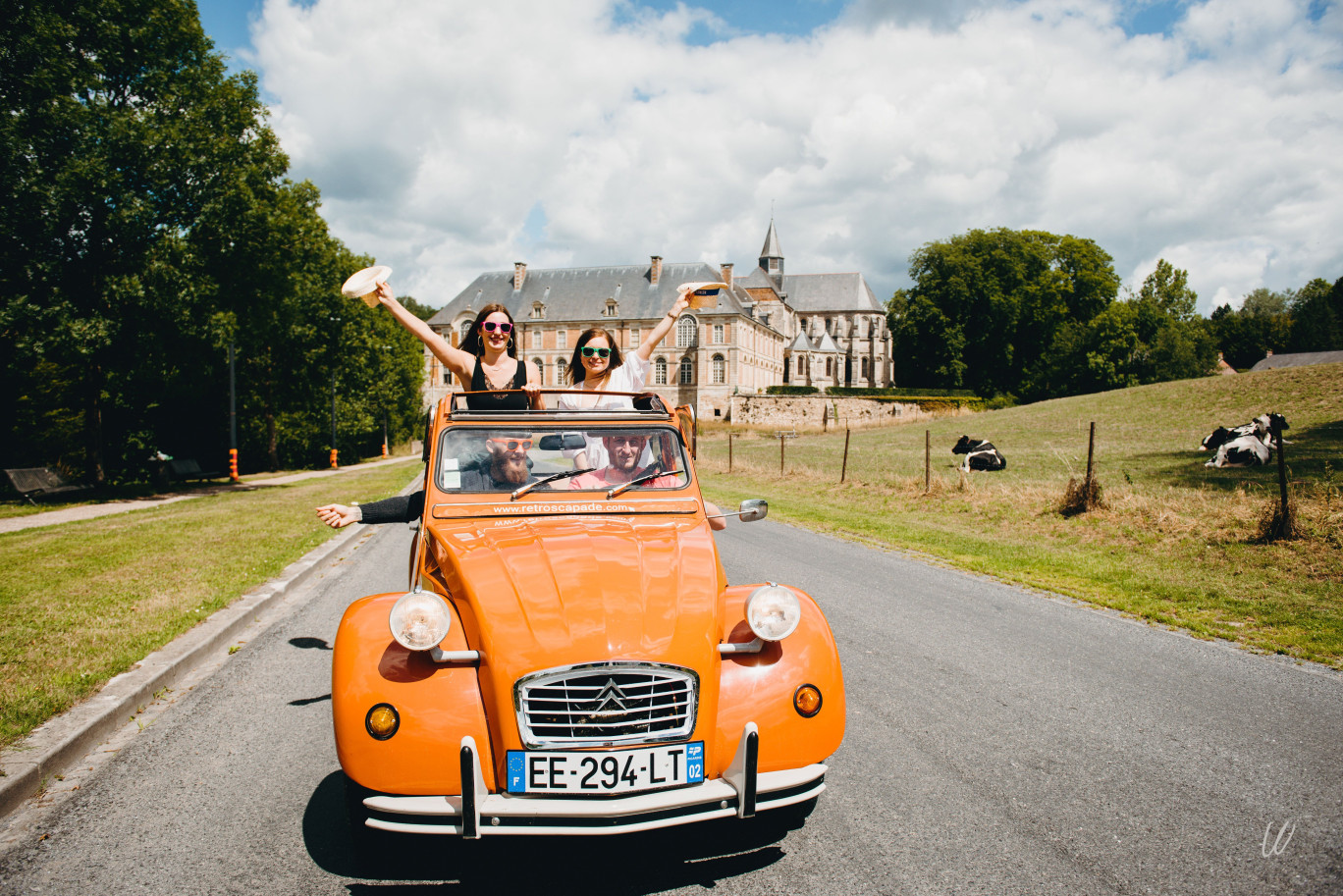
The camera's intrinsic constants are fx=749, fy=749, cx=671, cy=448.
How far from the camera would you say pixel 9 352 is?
20.1m

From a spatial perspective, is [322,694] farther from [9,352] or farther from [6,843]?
[9,352]

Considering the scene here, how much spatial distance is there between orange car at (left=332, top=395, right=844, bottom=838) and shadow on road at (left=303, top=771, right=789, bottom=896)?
226mm

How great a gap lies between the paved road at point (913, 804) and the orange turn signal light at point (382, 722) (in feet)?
1.96

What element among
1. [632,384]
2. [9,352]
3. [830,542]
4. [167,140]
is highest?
[167,140]

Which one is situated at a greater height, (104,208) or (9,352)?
(104,208)

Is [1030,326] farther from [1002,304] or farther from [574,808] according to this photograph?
[574,808]

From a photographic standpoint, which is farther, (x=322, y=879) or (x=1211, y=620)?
(x=1211, y=620)

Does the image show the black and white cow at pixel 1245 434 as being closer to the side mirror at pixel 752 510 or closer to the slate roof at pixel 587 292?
the side mirror at pixel 752 510

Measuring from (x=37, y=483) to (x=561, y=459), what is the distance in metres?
20.0

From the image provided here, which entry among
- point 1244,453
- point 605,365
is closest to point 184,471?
point 605,365

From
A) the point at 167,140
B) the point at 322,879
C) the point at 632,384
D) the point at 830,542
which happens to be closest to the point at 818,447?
the point at 830,542

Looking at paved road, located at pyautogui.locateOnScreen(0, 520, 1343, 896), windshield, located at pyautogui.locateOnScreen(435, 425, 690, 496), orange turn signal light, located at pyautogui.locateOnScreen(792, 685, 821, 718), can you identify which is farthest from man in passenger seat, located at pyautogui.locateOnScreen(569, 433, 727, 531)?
paved road, located at pyautogui.locateOnScreen(0, 520, 1343, 896)

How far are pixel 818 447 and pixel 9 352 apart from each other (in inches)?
1197

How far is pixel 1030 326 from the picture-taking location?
72.4 m
